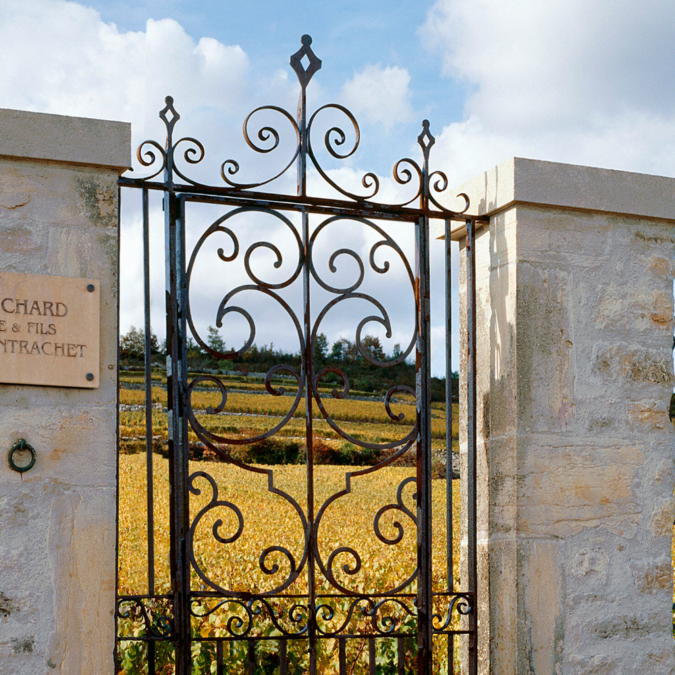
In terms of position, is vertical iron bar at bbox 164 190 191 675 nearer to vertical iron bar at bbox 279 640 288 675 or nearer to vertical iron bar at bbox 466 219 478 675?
vertical iron bar at bbox 279 640 288 675

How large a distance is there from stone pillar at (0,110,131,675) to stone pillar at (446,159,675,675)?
4.92ft

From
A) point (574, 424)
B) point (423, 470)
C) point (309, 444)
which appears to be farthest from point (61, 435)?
point (574, 424)

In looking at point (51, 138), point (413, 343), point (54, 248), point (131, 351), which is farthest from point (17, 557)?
point (131, 351)

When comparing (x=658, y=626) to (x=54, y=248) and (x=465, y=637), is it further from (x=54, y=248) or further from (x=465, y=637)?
(x=54, y=248)

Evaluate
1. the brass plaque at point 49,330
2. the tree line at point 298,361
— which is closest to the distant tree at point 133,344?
the tree line at point 298,361

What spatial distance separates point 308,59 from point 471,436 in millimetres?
1659

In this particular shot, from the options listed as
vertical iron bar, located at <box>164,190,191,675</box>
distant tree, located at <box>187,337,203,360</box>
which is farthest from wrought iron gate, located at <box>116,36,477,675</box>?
distant tree, located at <box>187,337,203,360</box>

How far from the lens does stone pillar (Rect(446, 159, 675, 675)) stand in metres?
3.09

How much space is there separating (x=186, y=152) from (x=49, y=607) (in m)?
1.66

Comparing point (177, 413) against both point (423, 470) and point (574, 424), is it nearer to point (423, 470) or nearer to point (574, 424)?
point (423, 470)

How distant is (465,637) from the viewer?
10.7 feet

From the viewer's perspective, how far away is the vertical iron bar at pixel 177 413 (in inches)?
110

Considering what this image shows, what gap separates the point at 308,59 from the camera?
10.4 feet

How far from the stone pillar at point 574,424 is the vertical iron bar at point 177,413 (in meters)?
1.20
